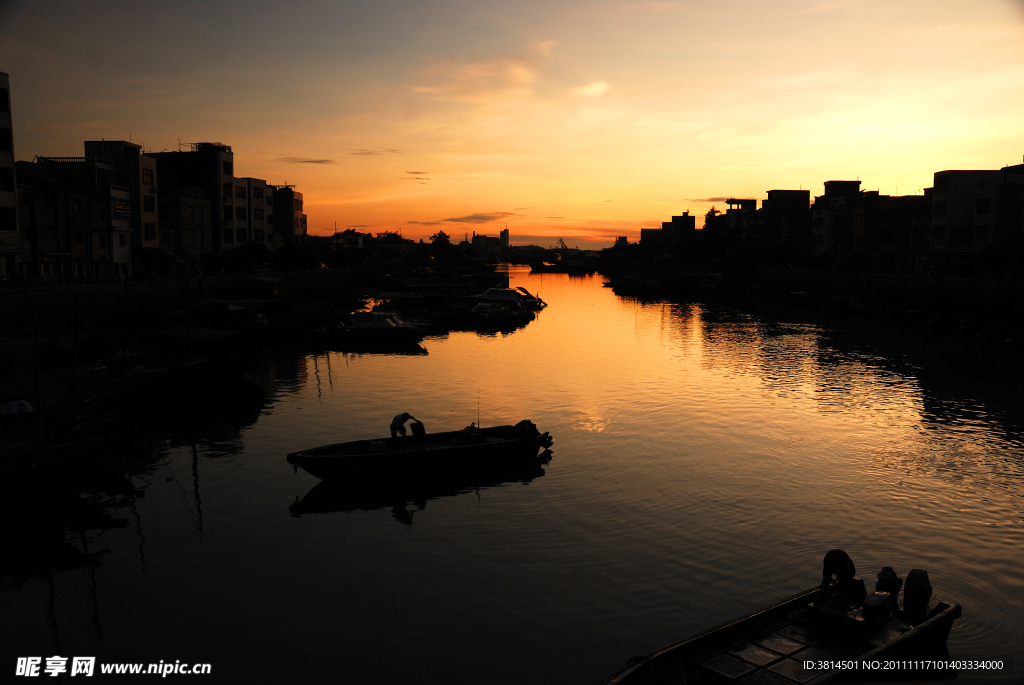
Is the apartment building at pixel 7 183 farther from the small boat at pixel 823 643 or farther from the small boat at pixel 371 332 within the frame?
the small boat at pixel 823 643

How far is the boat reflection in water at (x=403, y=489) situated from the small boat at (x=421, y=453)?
254 mm

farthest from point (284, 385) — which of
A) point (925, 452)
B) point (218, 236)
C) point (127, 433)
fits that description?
point (218, 236)

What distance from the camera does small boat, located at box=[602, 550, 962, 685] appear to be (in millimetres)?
10414

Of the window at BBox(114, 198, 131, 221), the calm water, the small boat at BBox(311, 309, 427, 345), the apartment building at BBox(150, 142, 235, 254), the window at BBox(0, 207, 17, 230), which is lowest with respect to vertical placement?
the calm water

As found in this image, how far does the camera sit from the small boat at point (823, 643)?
10.4m

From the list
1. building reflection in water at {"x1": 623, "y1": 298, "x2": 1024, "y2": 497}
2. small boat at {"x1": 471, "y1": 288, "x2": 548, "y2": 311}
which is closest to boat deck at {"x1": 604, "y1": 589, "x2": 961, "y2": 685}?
building reflection in water at {"x1": 623, "y1": 298, "x2": 1024, "y2": 497}

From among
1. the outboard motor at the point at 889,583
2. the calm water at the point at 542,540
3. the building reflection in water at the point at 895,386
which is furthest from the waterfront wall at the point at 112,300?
the building reflection in water at the point at 895,386

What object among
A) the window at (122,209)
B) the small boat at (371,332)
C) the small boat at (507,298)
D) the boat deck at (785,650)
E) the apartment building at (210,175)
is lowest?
the boat deck at (785,650)

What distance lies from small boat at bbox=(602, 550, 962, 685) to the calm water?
2451mm

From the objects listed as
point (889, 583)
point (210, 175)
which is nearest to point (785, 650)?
point (889, 583)

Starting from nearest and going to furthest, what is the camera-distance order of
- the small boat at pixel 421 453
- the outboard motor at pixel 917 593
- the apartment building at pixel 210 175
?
the outboard motor at pixel 917 593
the small boat at pixel 421 453
the apartment building at pixel 210 175

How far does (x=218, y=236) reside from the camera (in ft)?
298

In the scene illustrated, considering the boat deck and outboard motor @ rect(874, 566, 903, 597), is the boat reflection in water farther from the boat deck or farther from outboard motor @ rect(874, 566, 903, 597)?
outboard motor @ rect(874, 566, 903, 597)

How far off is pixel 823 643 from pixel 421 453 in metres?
13.2
